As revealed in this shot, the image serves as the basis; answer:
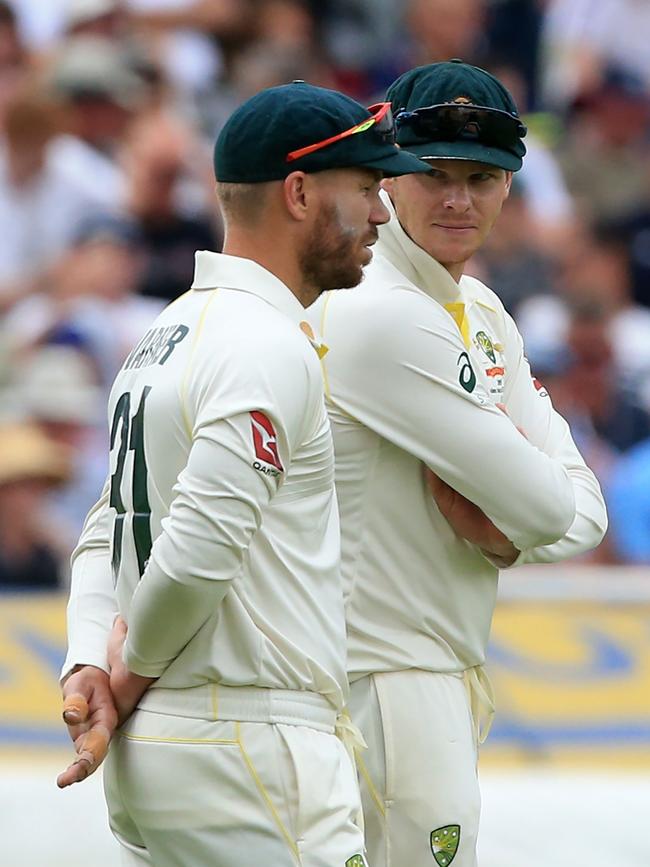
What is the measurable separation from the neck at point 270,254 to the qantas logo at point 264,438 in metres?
0.31

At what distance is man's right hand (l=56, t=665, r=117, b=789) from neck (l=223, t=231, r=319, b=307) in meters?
0.65

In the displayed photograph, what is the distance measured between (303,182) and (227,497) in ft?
1.70

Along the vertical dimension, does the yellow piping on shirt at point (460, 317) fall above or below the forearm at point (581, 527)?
above

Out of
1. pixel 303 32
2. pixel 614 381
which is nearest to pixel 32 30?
pixel 303 32

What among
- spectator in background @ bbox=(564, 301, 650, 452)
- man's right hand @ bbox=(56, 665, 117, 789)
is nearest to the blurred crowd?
spectator in background @ bbox=(564, 301, 650, 452)

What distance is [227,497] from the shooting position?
2.13 m

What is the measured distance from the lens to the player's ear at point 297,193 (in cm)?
235

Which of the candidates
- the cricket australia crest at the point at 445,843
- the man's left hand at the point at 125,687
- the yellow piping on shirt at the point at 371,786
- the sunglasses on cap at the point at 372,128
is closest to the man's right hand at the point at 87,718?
the man's left hand at the point at 125,687

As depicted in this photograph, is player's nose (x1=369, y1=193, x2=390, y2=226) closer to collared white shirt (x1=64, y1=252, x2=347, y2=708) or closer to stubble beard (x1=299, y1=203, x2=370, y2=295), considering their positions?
stubble beard (x1=299, y1=203, x2=370, y2=295)

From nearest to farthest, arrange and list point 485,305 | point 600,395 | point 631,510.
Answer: point 485,305 → point 631,510 → point 600,395

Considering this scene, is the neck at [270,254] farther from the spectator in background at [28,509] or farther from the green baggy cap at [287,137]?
the spectator in background at [28,509]

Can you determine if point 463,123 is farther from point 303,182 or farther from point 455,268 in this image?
point 303,182

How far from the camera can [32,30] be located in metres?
7.52

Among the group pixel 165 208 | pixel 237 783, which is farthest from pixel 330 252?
pixel 165 208
